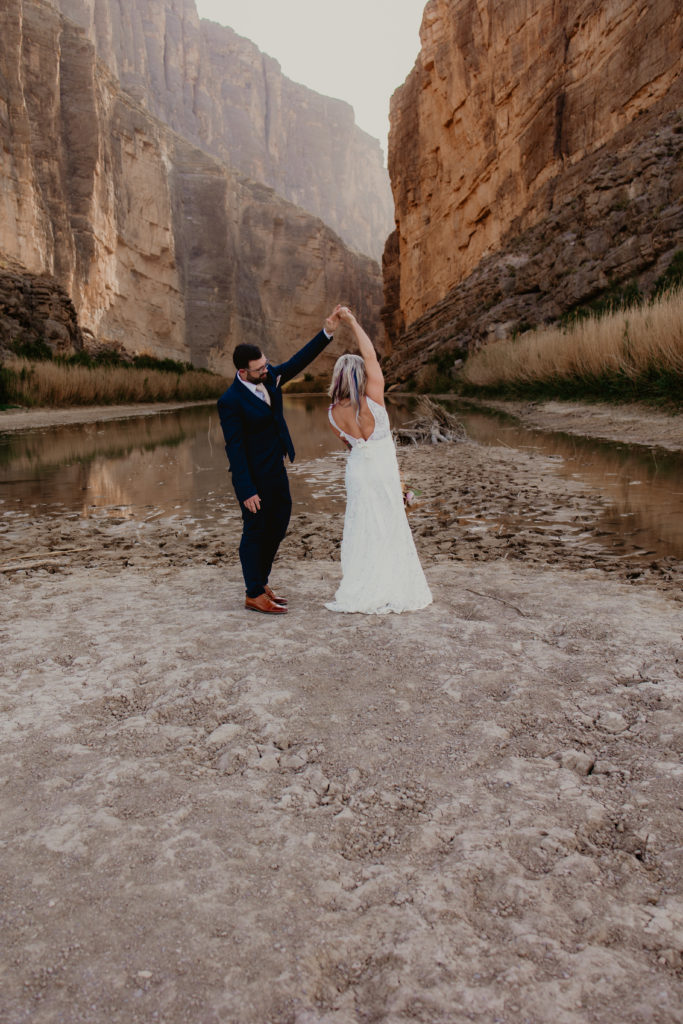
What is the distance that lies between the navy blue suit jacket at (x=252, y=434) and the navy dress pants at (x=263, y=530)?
0.22ft

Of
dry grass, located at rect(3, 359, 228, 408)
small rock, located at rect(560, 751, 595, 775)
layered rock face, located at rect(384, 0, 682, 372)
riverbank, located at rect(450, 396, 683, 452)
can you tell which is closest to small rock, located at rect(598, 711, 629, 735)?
small rock, located at rect(560, 751, 595, 775)

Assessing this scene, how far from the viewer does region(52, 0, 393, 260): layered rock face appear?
312 feet

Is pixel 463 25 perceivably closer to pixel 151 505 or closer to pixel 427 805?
pixel 151 505

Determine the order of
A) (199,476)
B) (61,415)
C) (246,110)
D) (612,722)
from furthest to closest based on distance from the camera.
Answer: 1. (246,110)
2. (61,415)
3. (199,476)
4. (612,722)

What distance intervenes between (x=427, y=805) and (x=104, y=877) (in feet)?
2.89

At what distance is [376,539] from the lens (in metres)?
4.03

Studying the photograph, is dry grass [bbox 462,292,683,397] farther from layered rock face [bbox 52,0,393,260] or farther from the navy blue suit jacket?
layered rock face [bbox 52,0,393,260]

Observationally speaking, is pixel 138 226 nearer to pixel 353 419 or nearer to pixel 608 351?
pixel 608 351

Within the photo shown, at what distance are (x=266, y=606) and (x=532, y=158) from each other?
3452 cm

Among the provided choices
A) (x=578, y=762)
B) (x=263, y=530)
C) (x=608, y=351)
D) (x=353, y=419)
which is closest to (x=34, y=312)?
(x=608, y=351)

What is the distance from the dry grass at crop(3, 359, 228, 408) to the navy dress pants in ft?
60.4

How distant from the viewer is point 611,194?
24.8m

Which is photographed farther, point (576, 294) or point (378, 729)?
point (576, 294)

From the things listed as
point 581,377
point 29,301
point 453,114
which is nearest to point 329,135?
point 453,114
